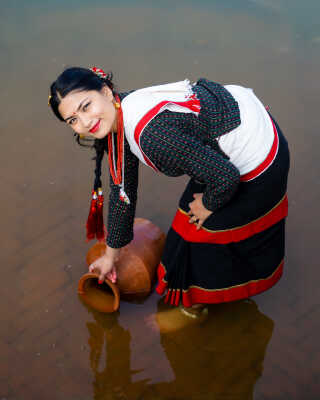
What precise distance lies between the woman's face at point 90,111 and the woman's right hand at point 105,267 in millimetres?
810

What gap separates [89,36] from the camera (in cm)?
506

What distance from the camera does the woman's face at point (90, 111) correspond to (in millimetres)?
1932

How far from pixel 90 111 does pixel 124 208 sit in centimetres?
59

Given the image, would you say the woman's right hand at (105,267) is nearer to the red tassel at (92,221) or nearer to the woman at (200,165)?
the woman at (200,165)

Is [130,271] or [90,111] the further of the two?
[130,271]

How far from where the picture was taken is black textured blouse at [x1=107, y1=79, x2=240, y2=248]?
6.10 feet

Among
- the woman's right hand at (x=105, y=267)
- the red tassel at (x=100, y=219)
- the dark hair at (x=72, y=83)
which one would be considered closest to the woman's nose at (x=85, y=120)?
the dark hair at (x=72, y=83)

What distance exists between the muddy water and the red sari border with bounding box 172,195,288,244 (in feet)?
2.57

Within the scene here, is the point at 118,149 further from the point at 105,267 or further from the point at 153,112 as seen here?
the point at 105,267

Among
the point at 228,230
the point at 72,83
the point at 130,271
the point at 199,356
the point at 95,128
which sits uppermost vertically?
the point at 72,83

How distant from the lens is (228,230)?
2.23 metres

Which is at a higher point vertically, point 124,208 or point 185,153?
point 185,153

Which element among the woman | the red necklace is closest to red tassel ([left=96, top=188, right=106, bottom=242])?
the woman

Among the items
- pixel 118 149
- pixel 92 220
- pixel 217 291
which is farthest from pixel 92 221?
pixel 217 291
